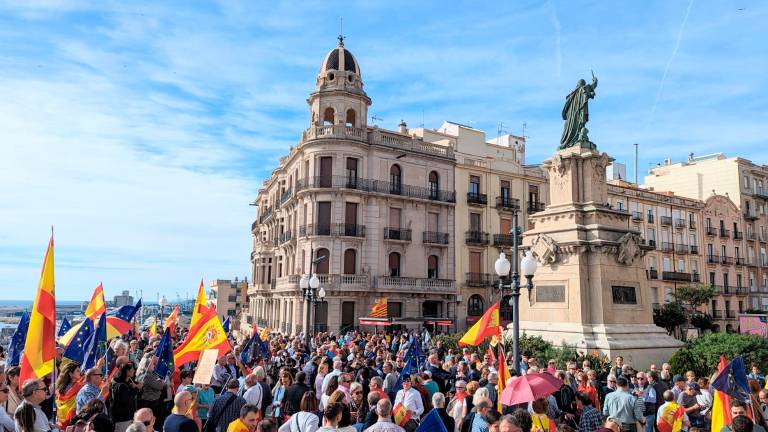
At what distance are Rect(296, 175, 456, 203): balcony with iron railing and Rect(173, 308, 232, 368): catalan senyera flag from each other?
24845 mm

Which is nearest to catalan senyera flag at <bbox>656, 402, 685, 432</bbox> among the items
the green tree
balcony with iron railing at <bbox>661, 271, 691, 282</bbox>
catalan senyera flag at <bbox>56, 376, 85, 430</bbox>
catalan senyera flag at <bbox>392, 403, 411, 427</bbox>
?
catalan senyera flag at <bbox>392, 403, 411, 427</bbox>

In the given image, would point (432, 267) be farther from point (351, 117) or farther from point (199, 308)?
point (199, 308)

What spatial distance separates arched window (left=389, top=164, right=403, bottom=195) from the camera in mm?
38062

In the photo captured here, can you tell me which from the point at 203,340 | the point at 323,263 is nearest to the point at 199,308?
the point at 203,340

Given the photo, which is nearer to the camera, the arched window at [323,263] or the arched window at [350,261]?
the arched window at [323,263]

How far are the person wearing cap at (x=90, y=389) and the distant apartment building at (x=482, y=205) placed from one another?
3270 centimetres

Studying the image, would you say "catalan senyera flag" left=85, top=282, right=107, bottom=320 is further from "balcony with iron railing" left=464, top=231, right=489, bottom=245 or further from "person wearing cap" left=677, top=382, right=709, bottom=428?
"balcony with iron railing" left=464, top=231, right=489, bottom=245

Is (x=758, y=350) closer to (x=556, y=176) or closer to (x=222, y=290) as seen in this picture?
(x=556, y=176)

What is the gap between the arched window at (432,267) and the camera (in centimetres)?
3903

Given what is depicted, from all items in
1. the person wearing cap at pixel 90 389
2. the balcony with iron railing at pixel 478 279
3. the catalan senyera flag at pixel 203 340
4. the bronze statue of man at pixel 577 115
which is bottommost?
the person wearing cap at pixel 90 389

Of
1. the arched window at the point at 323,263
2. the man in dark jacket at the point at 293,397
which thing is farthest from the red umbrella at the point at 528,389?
the arched window at the point at 323,263

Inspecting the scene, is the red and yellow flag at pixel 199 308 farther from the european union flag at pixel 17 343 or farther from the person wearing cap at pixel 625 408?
the person wearing cap at pixel 625 408

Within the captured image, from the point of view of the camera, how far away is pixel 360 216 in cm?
3659

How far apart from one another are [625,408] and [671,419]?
0.61 meters
